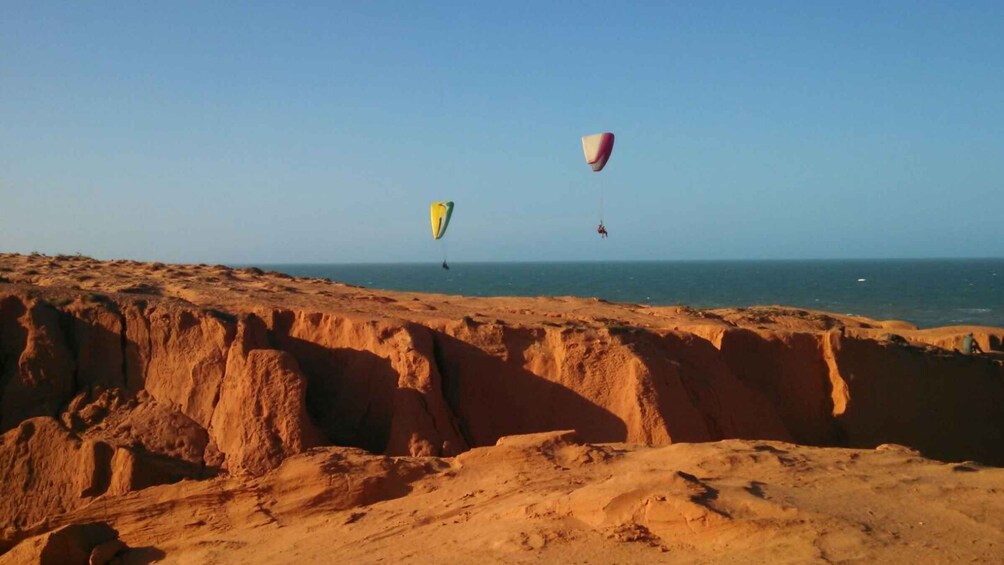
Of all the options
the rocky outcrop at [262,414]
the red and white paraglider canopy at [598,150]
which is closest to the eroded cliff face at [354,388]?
the rocky outcrop at [262,414]

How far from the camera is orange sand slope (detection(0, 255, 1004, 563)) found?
8.40 meters

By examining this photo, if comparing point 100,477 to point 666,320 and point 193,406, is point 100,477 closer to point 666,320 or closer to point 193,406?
point 193,406

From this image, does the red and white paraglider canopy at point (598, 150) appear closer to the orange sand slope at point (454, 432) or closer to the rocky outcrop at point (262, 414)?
the orange sand slope at point (454, 432)

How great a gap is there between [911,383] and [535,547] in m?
11.9

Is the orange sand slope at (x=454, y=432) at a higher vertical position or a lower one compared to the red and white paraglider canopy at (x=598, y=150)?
lower

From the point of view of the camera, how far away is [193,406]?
12.8m

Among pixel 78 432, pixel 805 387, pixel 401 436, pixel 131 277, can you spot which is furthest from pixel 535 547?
pixel 131 277

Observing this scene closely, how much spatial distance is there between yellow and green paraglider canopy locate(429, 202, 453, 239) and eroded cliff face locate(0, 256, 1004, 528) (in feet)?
30.5

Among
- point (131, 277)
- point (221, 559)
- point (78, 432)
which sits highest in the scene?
point (131, 277)

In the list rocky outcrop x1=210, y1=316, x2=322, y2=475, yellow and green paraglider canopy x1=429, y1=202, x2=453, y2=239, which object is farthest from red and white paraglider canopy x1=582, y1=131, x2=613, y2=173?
rocky outcrop x1=210, y1=316, x2=322, y2=475

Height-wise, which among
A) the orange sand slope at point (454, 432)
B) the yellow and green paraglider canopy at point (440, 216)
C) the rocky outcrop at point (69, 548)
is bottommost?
the rocky outcrop at point (69, 548)

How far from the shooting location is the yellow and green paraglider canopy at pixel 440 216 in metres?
25.2

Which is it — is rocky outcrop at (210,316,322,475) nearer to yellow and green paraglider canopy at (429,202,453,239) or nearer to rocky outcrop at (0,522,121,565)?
rocky outcrop at (0,522,121,565)

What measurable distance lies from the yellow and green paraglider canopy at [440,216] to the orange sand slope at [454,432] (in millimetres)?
6644
